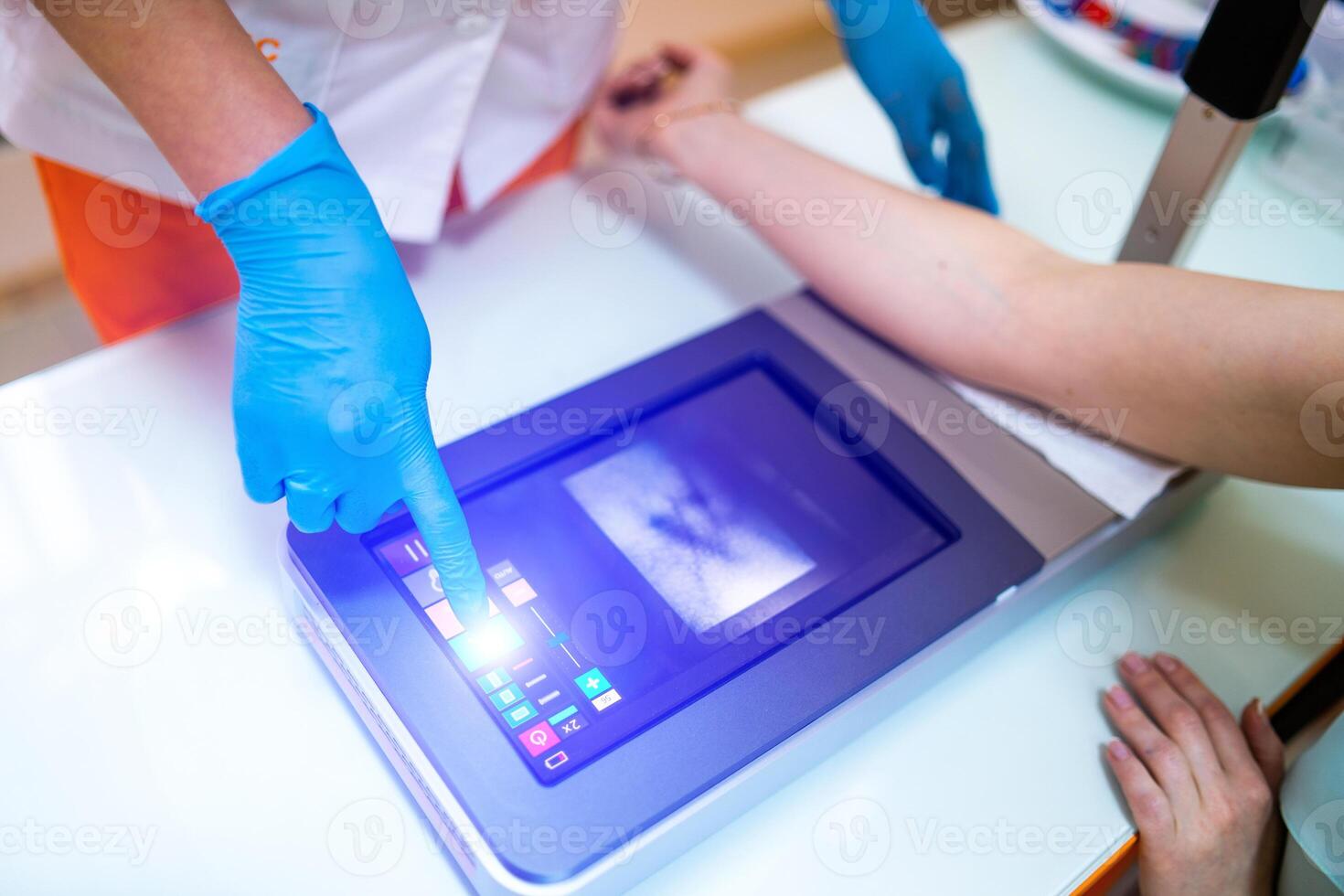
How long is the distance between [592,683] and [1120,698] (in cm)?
38

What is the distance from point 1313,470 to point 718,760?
1.57 feet

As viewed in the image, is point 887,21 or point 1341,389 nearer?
point 1341,389

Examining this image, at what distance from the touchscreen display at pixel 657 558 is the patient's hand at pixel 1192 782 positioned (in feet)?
0.60

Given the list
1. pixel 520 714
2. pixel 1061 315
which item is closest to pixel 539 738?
pixel 520 714

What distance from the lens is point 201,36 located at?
0.60 m

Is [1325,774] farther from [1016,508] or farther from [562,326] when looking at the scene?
[562,326]

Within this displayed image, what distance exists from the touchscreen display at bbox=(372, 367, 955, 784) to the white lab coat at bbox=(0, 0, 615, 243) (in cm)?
31

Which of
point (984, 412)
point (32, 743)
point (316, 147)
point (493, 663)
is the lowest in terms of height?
point (32, 743)

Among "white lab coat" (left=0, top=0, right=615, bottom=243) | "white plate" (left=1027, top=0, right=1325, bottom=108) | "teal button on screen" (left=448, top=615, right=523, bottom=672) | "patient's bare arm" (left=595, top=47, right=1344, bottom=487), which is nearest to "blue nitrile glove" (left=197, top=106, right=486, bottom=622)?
"teal button on screen" (left=448, top=615, right=523, bottom=672)

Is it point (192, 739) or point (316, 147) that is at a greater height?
point (316, 147)

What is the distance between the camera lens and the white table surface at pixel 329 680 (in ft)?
1.98

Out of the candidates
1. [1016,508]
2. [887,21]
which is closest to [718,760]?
[1016,508]

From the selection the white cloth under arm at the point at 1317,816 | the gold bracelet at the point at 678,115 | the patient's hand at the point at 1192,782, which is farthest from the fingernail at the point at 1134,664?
the gold bracelet at the point at 678,115

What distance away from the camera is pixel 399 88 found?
89 cm
